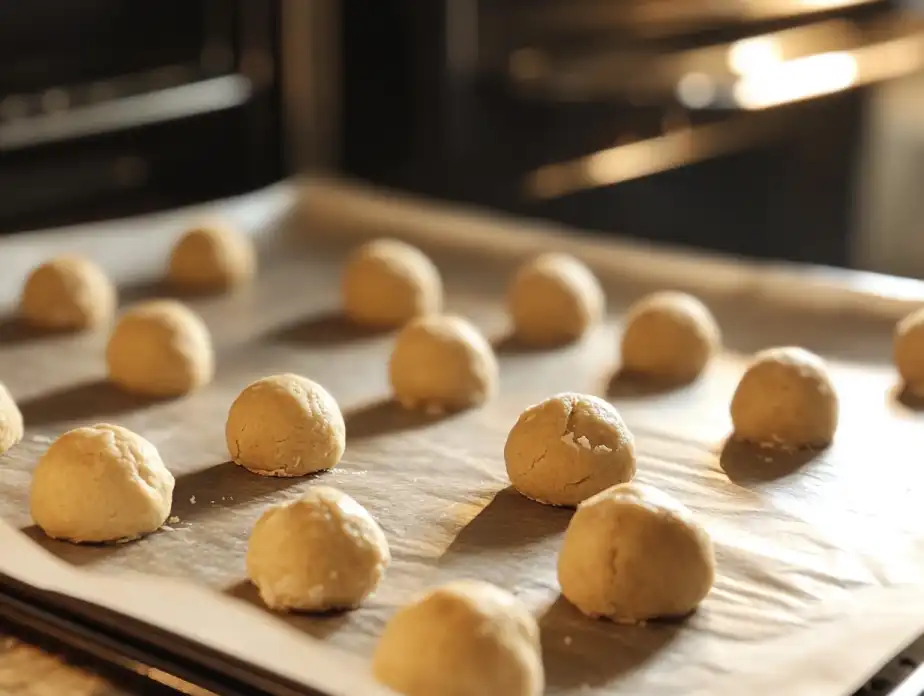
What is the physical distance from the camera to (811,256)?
2217 millimetres

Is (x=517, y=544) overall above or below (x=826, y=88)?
below

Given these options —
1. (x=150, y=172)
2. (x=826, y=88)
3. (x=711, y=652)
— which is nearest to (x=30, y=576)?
(x=711, y=652)

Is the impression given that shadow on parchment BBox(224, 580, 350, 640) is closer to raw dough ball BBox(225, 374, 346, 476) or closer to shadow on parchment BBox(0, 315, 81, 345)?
raw dough ball BBox(225, 374, 346, 476)

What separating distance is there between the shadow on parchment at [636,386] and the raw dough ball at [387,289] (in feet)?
1.11

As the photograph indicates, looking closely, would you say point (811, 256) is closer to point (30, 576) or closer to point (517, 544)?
point (517, 544)

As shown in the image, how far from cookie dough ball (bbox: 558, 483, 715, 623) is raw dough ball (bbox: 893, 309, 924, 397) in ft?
2.02

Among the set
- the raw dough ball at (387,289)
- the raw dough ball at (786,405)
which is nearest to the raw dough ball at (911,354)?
the raw dough ball at (786,405)

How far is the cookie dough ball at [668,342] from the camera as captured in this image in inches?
66.0

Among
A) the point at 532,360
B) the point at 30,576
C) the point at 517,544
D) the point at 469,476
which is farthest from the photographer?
the point at 532,360

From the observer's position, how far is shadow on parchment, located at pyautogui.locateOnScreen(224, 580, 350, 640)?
1079mm

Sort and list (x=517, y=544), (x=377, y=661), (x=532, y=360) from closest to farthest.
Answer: (x=377, y=661) → (x=517, y=544) → (x=532, y=360)

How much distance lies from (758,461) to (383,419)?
44 centimetres

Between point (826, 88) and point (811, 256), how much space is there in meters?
0.28

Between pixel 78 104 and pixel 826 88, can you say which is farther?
pixel 826 88
